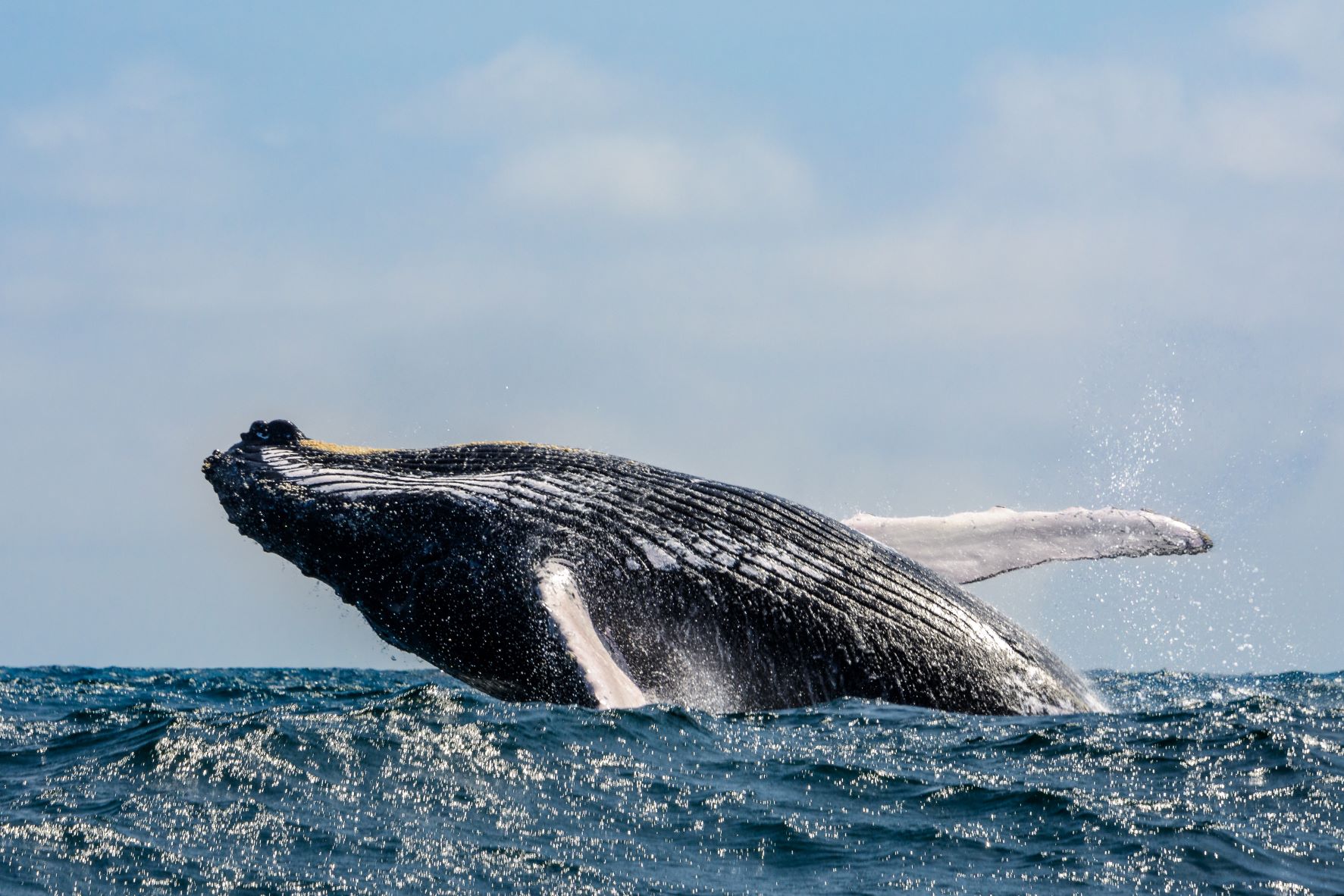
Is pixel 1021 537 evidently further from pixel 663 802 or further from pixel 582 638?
pixel 663 802

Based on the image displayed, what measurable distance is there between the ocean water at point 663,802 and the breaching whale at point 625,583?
0.33 meters

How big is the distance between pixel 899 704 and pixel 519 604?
2.76 meters

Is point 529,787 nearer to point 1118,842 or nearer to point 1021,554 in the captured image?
point 1118,842

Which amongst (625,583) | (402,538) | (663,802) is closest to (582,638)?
Result: (625,583)

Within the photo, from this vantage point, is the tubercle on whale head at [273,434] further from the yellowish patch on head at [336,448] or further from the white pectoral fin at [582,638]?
the white pectoral fin at [582,638]

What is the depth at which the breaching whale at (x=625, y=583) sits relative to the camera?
8484 millimetres

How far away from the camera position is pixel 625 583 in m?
8.52

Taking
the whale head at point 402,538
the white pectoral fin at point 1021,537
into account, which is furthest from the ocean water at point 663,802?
the white pectoral fin at point 1021,537

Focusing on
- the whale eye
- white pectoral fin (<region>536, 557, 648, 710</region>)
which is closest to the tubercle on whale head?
the whale eye

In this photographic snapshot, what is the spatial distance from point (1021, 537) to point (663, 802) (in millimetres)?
5754

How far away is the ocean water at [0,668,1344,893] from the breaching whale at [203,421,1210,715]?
33 centimetres

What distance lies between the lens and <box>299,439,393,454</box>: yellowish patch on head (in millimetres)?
9953

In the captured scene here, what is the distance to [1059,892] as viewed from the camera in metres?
5.39

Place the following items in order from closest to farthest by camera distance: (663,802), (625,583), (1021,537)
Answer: (663,802) → (625,583) → (1021,537)
